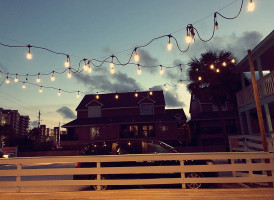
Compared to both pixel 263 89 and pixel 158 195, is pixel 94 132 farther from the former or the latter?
pixel 158 195

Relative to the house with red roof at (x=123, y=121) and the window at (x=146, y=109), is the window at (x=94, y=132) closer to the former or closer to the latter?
the house with red roof at (x=123, y=121)

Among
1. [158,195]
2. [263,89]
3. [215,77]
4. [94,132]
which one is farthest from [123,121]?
[158,195]

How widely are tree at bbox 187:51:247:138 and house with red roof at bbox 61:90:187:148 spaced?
23.3ft

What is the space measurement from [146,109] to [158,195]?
28457 millimetres

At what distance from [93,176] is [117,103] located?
Answer: 2803 cm

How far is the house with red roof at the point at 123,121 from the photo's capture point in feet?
102

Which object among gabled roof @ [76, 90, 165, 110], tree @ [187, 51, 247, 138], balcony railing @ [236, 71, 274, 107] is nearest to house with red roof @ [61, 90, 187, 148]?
gabled roof @ [76, 90, 165, 110]

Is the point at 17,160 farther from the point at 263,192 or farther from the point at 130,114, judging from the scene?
the point at 130,114

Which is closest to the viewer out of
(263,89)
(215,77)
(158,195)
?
(158,195)

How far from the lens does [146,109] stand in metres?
34.3

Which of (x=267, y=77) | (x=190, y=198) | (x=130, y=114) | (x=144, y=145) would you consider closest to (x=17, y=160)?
(x=144, y=145)

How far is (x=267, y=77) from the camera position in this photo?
12875 millimetres

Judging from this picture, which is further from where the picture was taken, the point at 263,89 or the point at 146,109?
the point at 146,109

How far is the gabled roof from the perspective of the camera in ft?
114
